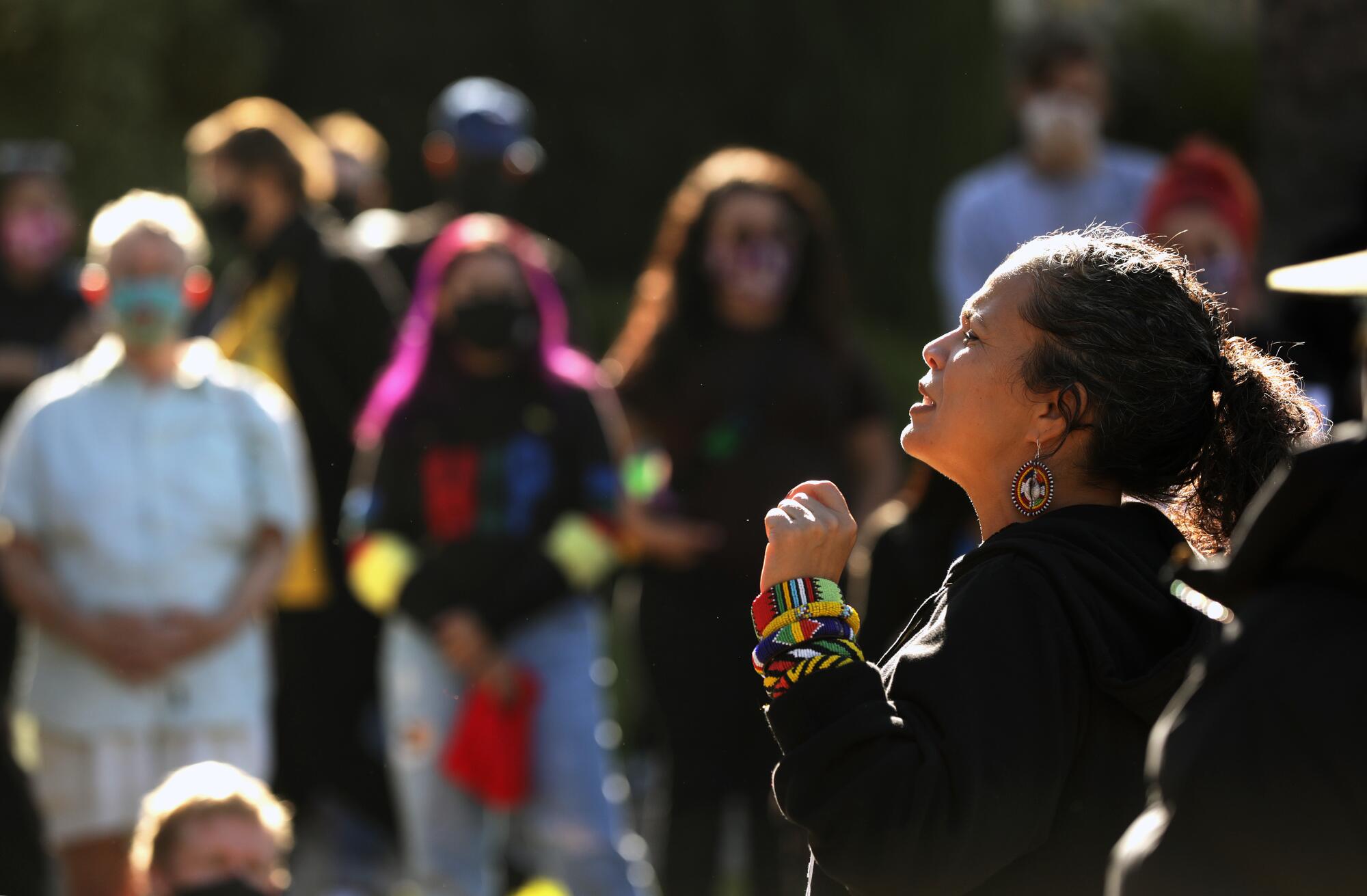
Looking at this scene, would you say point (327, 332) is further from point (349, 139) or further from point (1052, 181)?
point (1052, 181)

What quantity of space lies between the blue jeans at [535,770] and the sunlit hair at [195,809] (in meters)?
1.15

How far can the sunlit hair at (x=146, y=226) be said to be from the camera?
5547mm

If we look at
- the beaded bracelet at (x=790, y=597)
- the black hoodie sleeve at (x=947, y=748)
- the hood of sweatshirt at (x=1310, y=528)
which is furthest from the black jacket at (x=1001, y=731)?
the hood of sweatshirt at (x=1310, y=528)

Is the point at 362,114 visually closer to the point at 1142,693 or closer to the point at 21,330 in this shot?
the point at 21,330

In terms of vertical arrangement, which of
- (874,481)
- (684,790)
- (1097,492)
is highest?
(1097,492)

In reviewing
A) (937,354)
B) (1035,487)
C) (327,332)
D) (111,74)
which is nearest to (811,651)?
(1035,487)

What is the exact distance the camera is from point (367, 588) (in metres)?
5.63

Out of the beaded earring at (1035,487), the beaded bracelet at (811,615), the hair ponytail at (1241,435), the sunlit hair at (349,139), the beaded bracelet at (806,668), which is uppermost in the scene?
the hair ponytail at (1241,435)

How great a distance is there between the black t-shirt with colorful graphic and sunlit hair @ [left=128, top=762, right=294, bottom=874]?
1250mm

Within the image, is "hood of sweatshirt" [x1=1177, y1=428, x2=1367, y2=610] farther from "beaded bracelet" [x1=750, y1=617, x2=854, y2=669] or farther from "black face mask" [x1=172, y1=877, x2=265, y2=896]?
"black face mask" [x1=172, y1=877, x2=265, y2=896]

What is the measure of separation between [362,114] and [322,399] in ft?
23.9

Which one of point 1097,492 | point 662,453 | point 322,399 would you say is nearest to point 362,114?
point 322,399

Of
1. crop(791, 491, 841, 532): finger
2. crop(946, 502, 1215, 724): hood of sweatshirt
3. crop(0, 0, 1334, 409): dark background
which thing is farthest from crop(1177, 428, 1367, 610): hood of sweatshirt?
crop(0, 0, 1334, 409): dark background

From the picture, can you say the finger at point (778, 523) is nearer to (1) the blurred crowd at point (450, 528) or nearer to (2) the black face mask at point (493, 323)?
(1) the blurred crowd at point (450, 528)
